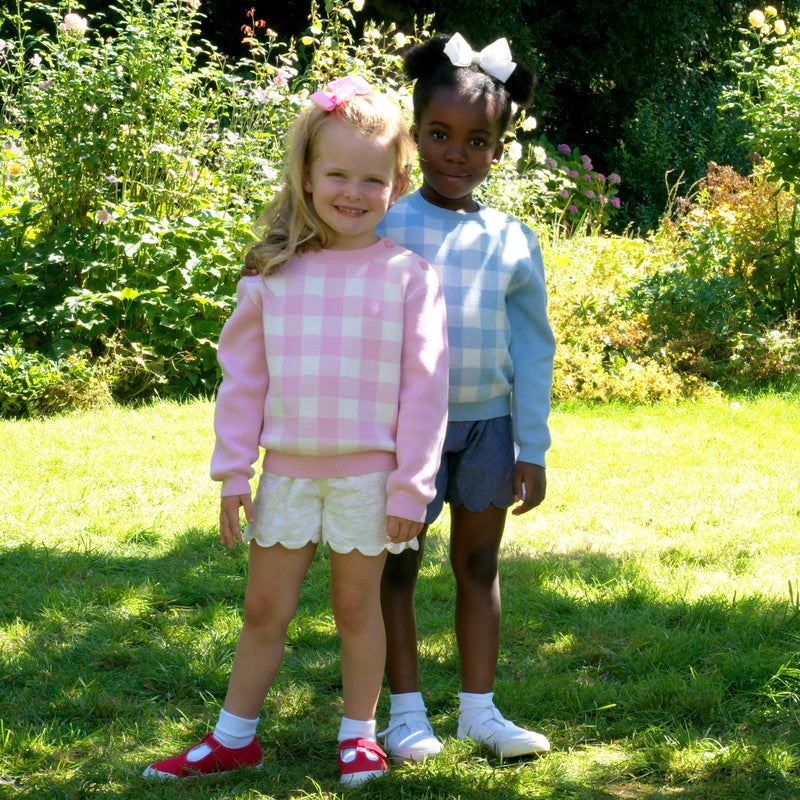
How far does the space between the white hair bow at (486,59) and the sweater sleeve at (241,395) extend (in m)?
0.73

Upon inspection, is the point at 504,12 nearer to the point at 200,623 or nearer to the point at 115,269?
the point at 115,269

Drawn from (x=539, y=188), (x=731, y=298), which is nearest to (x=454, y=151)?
(x=731, y=298)

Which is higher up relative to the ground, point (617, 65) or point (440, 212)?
point (617, 65)

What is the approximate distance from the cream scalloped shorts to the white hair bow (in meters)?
0.99

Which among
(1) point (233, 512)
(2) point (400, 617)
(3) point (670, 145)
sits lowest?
(2) point (400, 617)

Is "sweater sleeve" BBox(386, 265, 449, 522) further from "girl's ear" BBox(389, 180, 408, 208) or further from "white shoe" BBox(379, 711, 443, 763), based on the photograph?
"white shoe" BBox(379, 711, 443, 763)

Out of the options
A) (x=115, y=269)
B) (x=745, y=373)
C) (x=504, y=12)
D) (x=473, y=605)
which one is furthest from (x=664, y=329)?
(x=504, y=12)

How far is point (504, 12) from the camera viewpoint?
1333 centimetres

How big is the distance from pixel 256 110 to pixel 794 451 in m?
4.11

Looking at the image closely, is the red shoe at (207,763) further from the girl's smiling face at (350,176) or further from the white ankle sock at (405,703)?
the girl's smiling face at (350,176)

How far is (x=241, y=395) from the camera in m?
2.28

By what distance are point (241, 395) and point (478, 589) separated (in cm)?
76

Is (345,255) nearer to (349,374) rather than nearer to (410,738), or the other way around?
(349,374)

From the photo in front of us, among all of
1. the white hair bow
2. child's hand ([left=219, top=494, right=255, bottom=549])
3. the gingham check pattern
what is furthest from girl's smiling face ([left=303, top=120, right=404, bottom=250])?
child's hand ([left=219, top=494, right=255, bottom=549])
